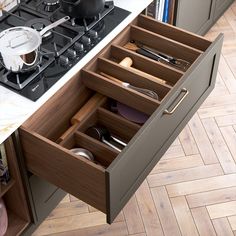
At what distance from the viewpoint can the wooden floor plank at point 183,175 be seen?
2291 millimetres

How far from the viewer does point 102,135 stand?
1768mm

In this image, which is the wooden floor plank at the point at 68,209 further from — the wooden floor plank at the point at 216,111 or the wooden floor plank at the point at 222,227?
the wooden floor plank at the point at 216,111

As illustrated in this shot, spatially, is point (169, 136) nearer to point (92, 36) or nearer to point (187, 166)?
point (92, 36)

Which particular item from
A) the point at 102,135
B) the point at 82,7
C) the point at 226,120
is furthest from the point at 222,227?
the point at 82,7

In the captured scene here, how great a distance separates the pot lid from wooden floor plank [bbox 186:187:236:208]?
955 mm

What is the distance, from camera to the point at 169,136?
1.79 m

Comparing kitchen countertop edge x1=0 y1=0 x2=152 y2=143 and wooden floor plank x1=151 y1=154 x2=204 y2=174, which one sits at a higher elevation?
kitchen countertop edge x1=0 y1=0 x2=152 y2=143

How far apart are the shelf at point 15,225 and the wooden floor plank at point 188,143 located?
0.80m

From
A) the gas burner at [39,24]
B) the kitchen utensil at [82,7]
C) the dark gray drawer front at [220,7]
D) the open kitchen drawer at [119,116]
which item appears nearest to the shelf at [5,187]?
the open kitchen drawer at [119,116]

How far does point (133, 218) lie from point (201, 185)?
0.34 metres

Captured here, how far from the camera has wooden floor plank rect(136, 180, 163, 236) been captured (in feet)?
6.98

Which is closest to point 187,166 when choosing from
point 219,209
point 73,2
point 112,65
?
point 219,209

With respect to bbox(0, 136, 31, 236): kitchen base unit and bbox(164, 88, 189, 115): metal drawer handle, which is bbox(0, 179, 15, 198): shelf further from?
bbox(164, 88, 189, 115): metal drawer handle

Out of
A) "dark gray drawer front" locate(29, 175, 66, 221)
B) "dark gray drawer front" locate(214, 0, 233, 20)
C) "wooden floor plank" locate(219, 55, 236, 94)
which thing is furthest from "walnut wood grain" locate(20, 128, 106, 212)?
"dark gray drawer front" locate(214, 0, 233, 20)
